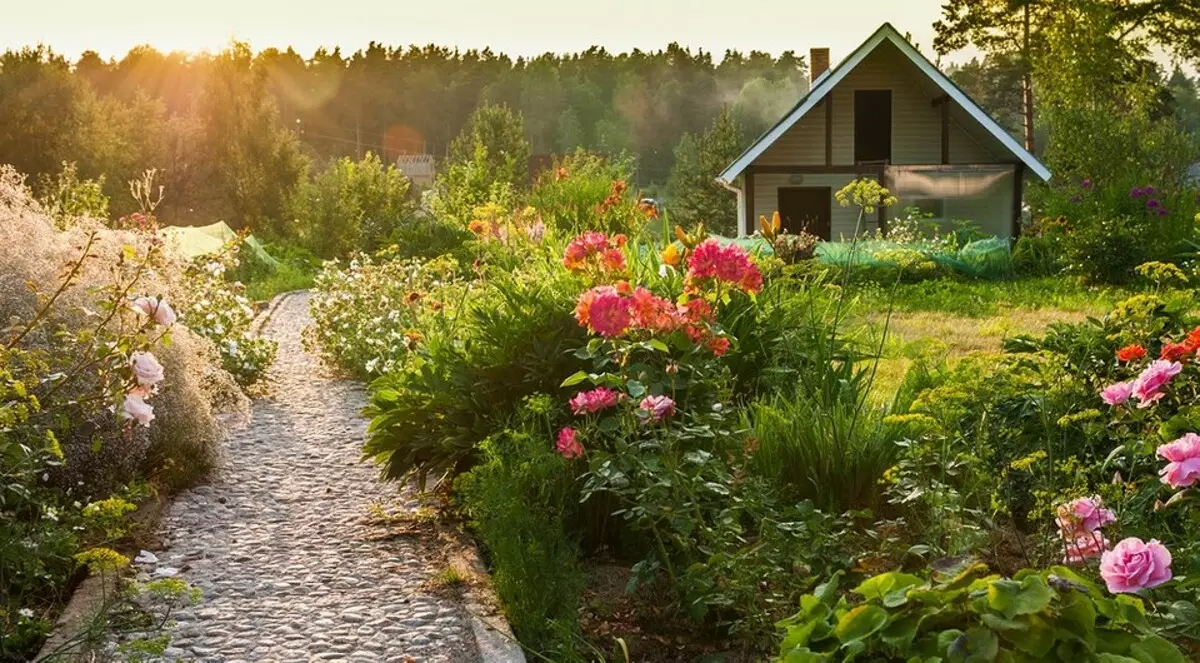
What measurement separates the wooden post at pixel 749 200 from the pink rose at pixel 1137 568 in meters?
21.1

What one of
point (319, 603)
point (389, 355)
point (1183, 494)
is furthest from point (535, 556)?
point (389, 355)

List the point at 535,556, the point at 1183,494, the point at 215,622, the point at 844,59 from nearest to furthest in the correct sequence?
the point at 1183,494
the point at 535,556
the point at 215,622
the point at 844,59

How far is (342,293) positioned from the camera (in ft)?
39.0

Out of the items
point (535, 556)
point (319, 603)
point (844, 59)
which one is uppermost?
point (844, 59)

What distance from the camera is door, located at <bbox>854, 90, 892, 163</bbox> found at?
2428 cm

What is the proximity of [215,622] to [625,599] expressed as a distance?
1562mm

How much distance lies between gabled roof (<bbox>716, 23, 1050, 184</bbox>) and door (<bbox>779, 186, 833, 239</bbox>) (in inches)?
89.5

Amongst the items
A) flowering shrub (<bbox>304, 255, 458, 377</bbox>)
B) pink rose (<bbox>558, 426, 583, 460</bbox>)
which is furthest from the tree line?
pink rose (<bbox>558, 426, 583, 460</bbox>)

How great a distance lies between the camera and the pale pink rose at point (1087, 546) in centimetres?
315

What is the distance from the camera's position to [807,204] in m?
24.5

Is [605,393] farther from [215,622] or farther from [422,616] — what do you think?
[215,622]

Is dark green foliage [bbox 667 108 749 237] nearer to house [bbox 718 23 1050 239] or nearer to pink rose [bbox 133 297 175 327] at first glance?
house [bbox 718 23 1050 239]

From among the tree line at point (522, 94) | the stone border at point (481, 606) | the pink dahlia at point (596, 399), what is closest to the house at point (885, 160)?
the stone border at point (481, 606)

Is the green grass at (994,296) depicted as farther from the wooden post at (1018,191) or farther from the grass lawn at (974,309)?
the wooden post at (1018,191)
